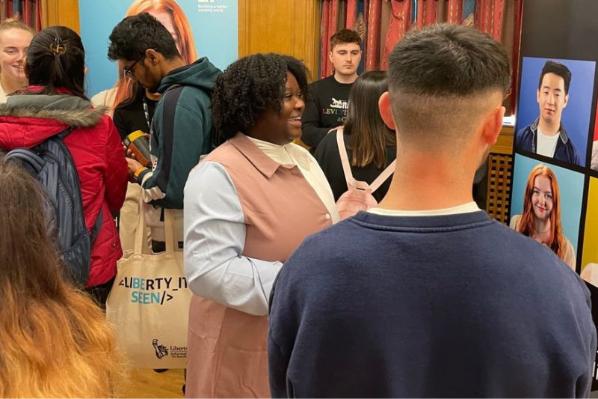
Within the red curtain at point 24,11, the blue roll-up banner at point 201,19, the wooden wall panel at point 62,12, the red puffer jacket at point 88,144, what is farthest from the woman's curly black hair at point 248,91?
the red curtain at point 24,11

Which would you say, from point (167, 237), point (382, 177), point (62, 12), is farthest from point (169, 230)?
point (62, 12)

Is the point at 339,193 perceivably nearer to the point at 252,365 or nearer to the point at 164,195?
the point at 164,195

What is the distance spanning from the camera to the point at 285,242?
1827 millimetres

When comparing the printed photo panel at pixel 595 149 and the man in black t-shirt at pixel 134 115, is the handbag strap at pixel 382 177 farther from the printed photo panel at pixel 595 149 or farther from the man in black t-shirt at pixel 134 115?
the man in black t-shirt at pixel 134 115

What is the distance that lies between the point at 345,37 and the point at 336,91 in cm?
36

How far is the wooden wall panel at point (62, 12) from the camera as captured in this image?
5391mm

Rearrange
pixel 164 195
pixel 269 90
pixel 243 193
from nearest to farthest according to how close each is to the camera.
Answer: pixel 243 193
pixel 269 90
pixel 164 195

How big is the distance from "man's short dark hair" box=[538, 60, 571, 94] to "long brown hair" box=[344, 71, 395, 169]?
2.12ft

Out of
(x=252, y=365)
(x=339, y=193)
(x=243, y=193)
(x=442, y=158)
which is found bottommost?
(x=252, y=365)

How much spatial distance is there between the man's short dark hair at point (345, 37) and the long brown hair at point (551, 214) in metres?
1.86

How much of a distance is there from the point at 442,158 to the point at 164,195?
162 cm

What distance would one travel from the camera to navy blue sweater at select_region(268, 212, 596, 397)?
3.08 ft

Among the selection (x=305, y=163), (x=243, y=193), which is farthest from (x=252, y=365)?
(x=305, y=163)

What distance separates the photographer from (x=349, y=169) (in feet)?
8.59
